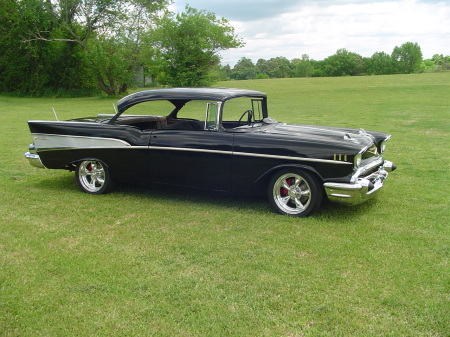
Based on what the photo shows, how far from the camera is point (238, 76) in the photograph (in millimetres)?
97938

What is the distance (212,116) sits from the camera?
224 inches

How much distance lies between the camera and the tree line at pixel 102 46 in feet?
107

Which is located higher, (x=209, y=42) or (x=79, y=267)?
(x=209, y=42)

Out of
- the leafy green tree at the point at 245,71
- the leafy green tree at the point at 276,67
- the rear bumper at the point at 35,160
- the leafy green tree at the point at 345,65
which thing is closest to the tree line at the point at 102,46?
the rear bumper at the point at 35,160

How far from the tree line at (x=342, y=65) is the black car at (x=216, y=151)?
8971 cm

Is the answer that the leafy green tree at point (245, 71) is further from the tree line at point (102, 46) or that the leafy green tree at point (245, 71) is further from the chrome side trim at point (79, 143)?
the chrome side trim at point (79, 143)

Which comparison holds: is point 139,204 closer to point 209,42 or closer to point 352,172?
point 352,172

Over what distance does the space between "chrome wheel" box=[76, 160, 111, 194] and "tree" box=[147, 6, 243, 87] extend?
85.7 ft

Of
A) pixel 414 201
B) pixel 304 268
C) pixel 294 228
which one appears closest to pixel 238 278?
pixel 304 268

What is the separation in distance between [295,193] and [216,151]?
1.11 metres

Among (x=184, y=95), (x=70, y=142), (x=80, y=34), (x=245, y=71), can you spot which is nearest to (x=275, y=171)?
(x=184, y=95)

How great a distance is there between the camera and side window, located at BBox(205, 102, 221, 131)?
222 inches

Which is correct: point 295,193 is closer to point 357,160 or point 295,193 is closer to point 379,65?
point 357,160

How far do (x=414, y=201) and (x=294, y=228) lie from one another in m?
2.11
